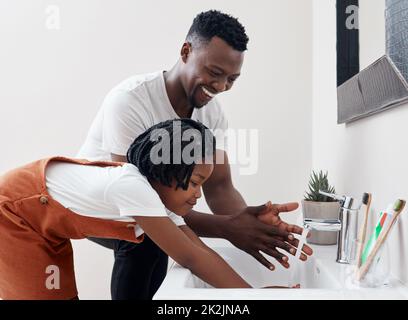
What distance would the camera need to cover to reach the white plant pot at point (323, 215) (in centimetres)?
93

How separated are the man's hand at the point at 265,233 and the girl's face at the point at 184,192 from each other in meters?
0.11

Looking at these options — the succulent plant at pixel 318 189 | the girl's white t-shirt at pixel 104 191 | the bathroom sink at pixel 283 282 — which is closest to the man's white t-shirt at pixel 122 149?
the girl's white t-shirt at pixel 104 191

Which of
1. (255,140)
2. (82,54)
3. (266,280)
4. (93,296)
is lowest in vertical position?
(93,296)

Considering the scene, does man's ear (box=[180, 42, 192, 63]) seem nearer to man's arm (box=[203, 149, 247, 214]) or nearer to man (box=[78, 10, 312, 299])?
man (box=[78, 10, 312, 299])

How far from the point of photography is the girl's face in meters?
0.80

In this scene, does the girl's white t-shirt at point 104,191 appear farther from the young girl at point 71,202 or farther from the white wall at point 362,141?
the white wall at point 362,141

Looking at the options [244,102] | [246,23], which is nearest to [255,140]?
[244,102]

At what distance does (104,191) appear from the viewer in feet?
2.55

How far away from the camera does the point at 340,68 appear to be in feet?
3.33

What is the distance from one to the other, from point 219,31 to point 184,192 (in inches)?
15.6
